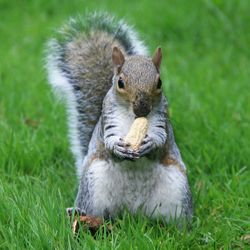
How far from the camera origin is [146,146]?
2.07 meters

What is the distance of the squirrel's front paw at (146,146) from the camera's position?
6.75 feet

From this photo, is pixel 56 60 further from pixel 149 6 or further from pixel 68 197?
pixel 149 6

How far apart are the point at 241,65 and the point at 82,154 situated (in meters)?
1.56

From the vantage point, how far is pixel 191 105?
10.5ft

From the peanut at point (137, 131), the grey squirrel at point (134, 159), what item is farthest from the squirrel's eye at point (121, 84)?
the peanut at point (137, 131)

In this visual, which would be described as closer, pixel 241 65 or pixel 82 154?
pixel 82 154

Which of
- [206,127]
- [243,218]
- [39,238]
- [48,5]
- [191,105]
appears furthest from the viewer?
[48,5]

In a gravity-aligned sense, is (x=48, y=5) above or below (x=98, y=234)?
above

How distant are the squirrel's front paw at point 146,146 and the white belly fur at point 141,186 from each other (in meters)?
0.07

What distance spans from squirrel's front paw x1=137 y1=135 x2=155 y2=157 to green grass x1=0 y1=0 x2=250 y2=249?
20 centimetres

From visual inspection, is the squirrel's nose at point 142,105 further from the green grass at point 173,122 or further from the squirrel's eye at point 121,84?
the green grass at point 173,122

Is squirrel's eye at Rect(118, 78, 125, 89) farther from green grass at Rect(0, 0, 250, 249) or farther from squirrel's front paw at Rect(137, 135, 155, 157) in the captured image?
green grass at Rect(0, 0, 250, 249)

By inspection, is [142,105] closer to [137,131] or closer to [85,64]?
[137,131]

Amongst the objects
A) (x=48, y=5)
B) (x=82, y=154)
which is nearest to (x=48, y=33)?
(x=48, y=5)
